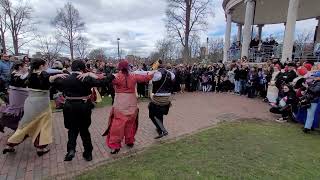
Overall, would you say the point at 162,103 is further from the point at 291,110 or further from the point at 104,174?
the point at 291,110

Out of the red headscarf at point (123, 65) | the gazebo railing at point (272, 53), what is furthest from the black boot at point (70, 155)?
the gazebo railing at point (272, 53)

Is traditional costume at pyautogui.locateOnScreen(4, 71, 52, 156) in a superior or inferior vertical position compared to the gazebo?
inferior

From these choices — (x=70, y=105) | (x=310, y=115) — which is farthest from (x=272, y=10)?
(x=70, y=105)

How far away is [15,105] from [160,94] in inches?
123

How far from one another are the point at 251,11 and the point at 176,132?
50.5ft

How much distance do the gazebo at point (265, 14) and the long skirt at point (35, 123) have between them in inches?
563

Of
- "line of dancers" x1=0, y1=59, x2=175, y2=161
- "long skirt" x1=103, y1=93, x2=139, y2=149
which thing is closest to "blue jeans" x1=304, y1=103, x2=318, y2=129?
"line of dancers" x1=0, y1=59, x2=175, y2=161

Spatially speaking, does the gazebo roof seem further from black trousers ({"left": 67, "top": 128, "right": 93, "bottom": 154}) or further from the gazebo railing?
black trousers ({"left": 67, "top": 128, "right": 93, "bottom": 154})

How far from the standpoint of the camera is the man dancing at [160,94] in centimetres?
765

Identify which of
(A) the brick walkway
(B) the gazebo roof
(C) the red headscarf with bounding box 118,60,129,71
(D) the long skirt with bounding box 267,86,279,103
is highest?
(B) the gazebo roof

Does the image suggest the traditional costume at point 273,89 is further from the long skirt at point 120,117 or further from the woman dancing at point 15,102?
the woman dancing at point 15,102

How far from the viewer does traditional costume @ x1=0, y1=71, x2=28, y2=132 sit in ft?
23.4

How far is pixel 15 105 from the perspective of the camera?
284 inches

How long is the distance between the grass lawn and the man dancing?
838 millimetres
